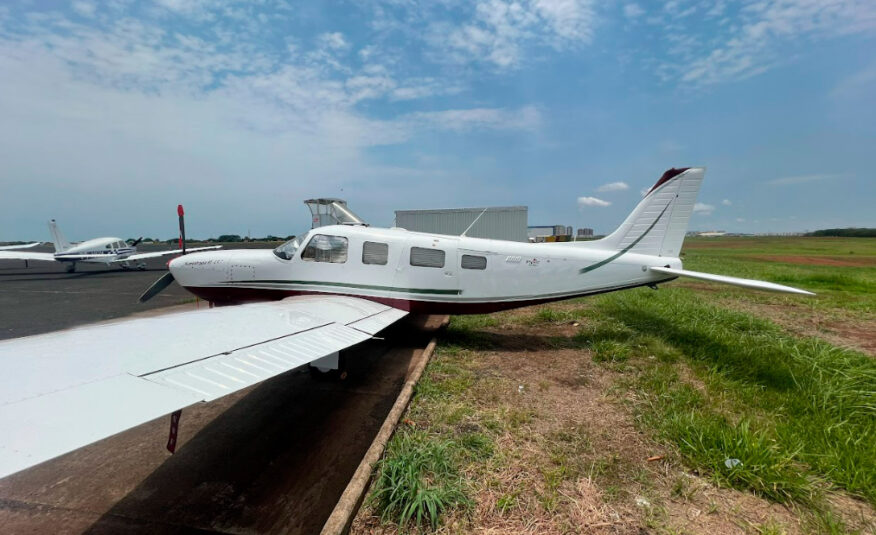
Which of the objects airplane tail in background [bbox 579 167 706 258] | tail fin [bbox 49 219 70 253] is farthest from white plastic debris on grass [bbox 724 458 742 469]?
tail fin [bbox 49 219 70 253]

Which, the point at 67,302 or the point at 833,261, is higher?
the point at 833,261

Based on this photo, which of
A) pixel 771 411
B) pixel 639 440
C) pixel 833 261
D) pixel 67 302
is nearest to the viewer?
pixel 639 440

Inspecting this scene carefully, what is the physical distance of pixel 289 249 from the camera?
20.2ft

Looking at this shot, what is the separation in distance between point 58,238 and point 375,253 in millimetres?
27648

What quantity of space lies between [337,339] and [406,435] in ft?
4.55

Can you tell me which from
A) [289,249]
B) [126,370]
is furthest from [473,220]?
[126,370]

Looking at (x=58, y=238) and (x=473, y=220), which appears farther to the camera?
(x=58, y=238)

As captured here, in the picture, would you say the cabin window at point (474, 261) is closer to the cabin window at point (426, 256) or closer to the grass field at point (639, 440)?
the cabin window at point (426, 256)

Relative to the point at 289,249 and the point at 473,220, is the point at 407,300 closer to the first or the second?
the point at 289,249

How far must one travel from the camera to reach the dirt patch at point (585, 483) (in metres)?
2.17

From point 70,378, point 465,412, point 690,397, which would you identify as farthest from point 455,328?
point 70,378

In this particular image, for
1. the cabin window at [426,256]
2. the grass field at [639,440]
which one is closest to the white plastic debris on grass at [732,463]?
the grass field at [639,440]

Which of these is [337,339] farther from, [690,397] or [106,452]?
[690,397]

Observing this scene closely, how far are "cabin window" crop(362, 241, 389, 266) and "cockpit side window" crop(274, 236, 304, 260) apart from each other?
1342mm
